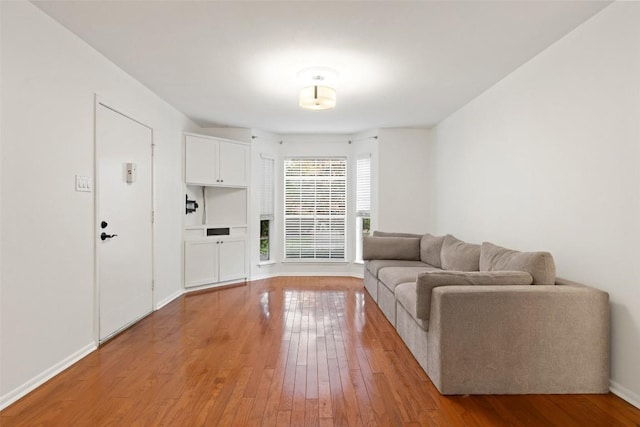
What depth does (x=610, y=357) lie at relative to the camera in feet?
8.12

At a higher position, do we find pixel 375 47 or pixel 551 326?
pixel 375 47

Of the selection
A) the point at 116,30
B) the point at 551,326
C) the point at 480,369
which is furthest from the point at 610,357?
the point at 116,30

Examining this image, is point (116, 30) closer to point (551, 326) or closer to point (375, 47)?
point (375, 47)

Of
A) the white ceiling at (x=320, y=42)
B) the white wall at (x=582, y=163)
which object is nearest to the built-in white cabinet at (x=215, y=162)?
the white ceiling at (x=320, y=42)

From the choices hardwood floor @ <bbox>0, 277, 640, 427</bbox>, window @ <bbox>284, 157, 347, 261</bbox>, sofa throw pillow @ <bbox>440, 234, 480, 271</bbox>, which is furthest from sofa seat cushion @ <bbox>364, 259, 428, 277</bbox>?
→ window @ <bbox>284, 157, 347, 261</bbox>

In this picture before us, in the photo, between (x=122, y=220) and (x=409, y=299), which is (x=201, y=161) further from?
(x=409, y=299)

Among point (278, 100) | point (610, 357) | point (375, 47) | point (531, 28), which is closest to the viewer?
point (610, 357)

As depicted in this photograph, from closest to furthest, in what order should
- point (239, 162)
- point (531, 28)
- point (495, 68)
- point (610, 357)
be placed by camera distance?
point (610, 357), point (531, 28), point (495, 68), point (239, 162)

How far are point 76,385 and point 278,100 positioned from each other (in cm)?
344

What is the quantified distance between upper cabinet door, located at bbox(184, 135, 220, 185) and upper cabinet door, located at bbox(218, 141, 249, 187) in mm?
101

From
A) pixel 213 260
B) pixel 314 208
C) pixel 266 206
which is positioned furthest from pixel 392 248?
pixel 213 260

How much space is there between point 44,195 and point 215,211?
3586 mm

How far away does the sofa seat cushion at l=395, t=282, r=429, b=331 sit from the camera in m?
2.72

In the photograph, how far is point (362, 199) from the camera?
671 centimetres
